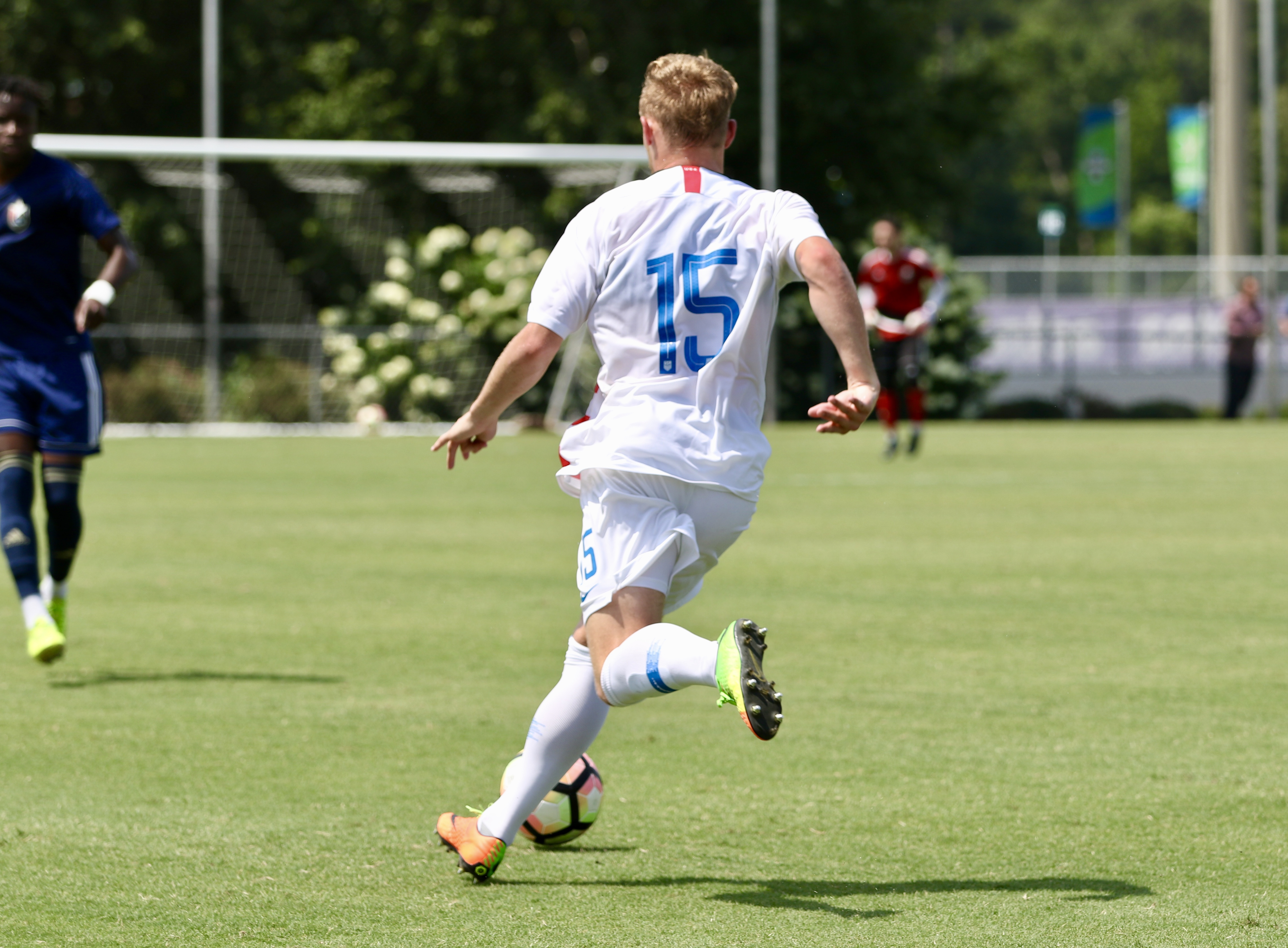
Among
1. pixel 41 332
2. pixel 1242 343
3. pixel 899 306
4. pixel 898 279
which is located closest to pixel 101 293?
pixel 41 332

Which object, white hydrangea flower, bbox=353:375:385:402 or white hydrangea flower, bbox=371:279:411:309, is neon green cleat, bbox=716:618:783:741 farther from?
white hydrangea flower, bbox=371:279:411:309

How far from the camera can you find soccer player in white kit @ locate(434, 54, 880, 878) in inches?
153

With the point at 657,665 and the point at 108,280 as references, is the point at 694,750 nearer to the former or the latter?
the point at 657,665

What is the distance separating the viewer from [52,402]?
7059mm

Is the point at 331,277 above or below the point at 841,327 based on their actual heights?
above

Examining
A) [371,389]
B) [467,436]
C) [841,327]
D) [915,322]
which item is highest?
[915,322]

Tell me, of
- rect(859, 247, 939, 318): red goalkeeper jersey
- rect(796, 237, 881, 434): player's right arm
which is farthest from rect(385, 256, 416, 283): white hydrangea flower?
rect(796, 237, 881, 434): player's right arm

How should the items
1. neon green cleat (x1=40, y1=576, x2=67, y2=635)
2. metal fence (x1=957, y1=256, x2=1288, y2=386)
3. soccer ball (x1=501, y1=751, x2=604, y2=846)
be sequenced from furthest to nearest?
metal fence (x1=957, y1=256, x2=1288, y2=386) < neon green cleat (x1=40, y1=576, x2=67, y2=635) < soccer ball (x1=501, y1=751, x2=604, y2=846)

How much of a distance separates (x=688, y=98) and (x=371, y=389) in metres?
23.6

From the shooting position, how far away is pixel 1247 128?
128 feet

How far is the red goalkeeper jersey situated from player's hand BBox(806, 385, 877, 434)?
Result: 50.8 feet

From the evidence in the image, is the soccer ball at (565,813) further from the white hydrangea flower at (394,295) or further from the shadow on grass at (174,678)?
the white hydrangea flower at (394,295)

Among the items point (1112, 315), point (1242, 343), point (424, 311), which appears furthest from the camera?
point (1112, 315)

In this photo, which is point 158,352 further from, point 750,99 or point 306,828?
point 306,828
